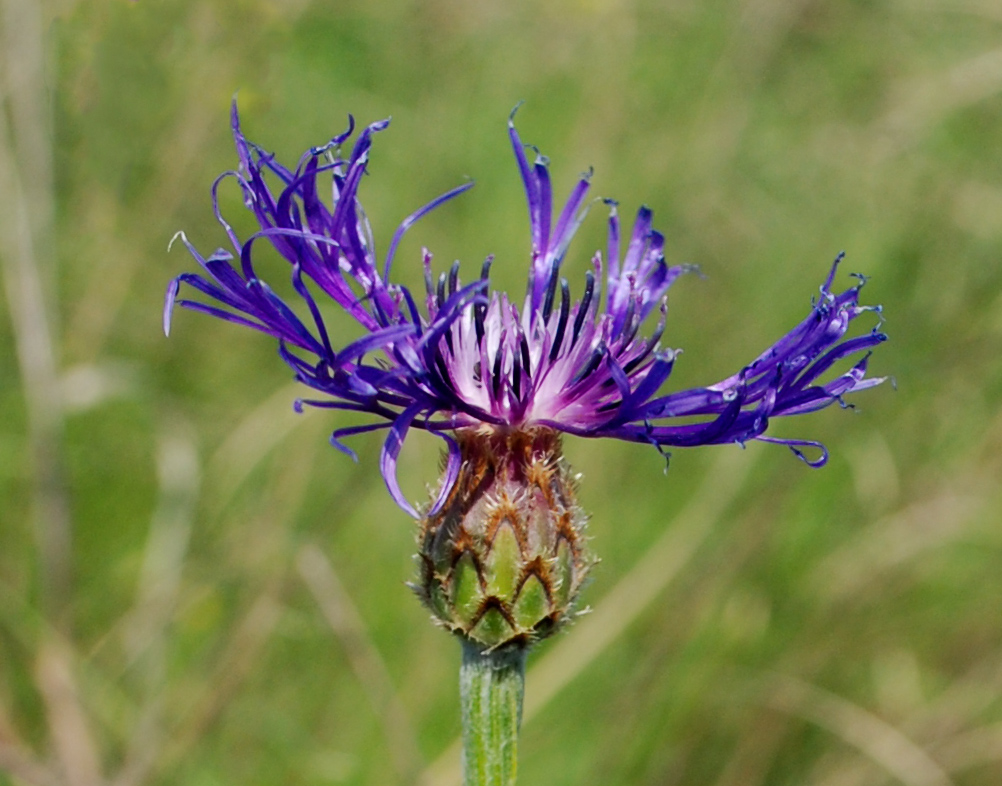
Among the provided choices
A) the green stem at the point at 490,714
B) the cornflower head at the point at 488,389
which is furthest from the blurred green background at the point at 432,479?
the cornflower head at the point at 488,389

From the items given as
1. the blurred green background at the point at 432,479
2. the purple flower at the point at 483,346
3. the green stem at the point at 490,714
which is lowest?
the green stem at the point at 490,714

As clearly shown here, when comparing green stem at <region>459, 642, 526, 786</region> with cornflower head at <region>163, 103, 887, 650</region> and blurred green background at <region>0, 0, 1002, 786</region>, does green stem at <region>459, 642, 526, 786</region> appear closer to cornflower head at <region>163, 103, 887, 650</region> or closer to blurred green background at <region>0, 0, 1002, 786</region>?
cornflower head at <region>163, 103, 887, 650</region>

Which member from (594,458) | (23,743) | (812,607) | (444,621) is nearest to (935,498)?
(812,607)

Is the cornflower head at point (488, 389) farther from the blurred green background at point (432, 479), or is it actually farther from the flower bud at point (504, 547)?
the blurred green background at point (432, 479)

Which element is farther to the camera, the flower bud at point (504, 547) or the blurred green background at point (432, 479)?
the blurred green background at point (432, 479)

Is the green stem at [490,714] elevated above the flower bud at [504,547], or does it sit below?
below

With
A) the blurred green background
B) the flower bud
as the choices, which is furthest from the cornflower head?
the blurred green background

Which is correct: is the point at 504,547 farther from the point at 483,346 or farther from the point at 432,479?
the point at 432,479

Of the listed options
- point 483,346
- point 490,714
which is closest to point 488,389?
point 483,346
